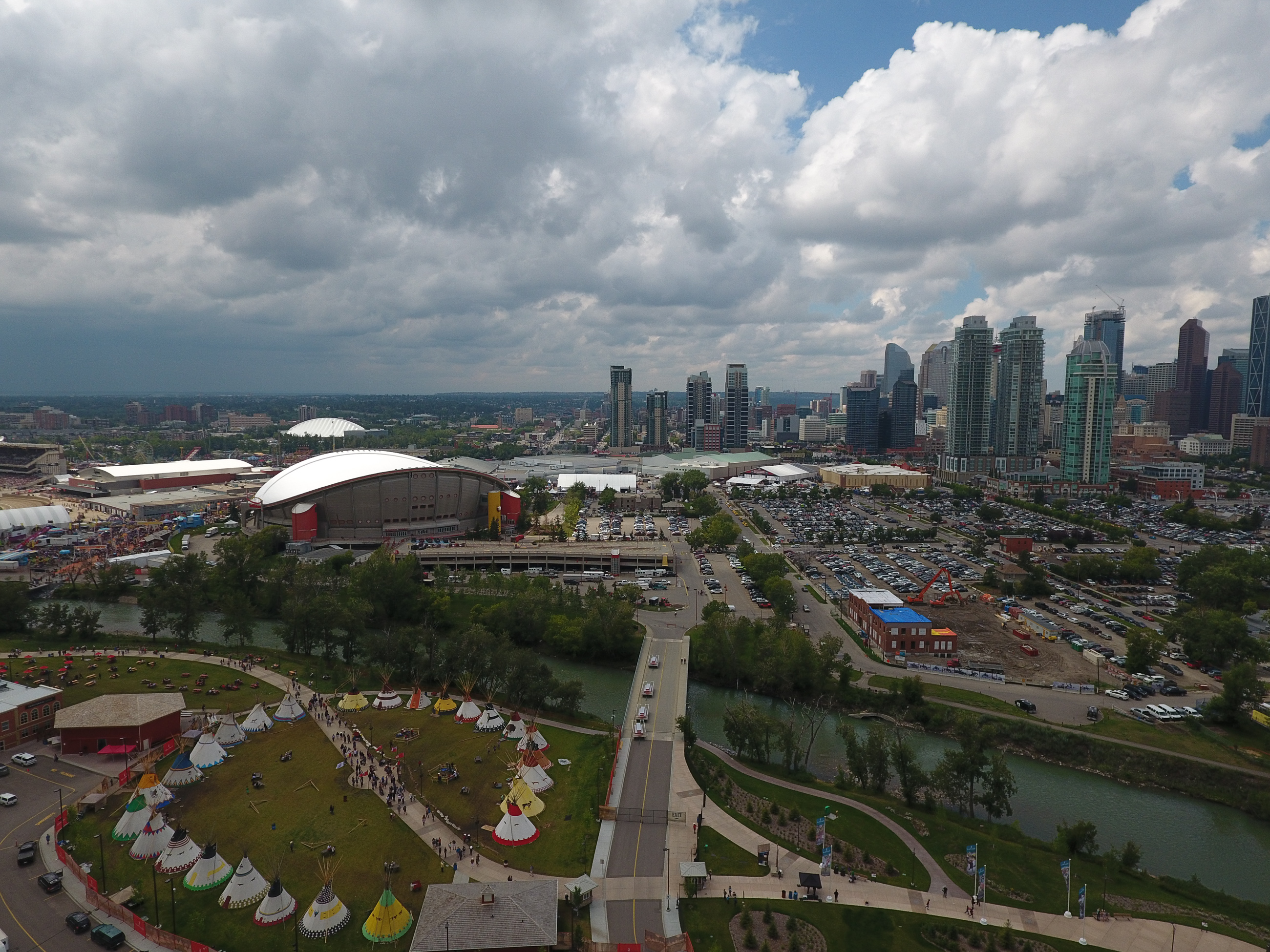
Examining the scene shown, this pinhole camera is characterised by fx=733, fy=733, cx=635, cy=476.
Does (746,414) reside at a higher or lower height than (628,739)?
higher

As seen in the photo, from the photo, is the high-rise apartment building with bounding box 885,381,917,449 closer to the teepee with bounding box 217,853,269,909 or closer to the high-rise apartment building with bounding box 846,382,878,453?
the high-rise apartment building with bounding box 846,382,878,453

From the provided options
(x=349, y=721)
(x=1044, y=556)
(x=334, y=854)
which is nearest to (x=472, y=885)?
(x=334, y=854)

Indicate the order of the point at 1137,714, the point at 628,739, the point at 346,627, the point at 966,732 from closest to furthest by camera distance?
1. the point at 966,732
2. the point at 628,739
3. the point at 1137,714
4. the point at 346,627

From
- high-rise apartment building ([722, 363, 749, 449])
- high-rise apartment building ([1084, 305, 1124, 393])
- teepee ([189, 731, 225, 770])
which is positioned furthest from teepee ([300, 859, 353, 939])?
high-rise apartment building ([1084, 305, 1124, 393])

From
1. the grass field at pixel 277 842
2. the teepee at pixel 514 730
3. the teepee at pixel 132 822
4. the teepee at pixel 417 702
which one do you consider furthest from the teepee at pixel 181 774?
the teepee at pixel 514 730

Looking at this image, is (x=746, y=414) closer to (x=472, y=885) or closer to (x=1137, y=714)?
(x=1137, y=714)

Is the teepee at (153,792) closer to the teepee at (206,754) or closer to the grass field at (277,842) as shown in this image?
the grass field at (277,842)

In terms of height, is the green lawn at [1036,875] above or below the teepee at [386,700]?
below
